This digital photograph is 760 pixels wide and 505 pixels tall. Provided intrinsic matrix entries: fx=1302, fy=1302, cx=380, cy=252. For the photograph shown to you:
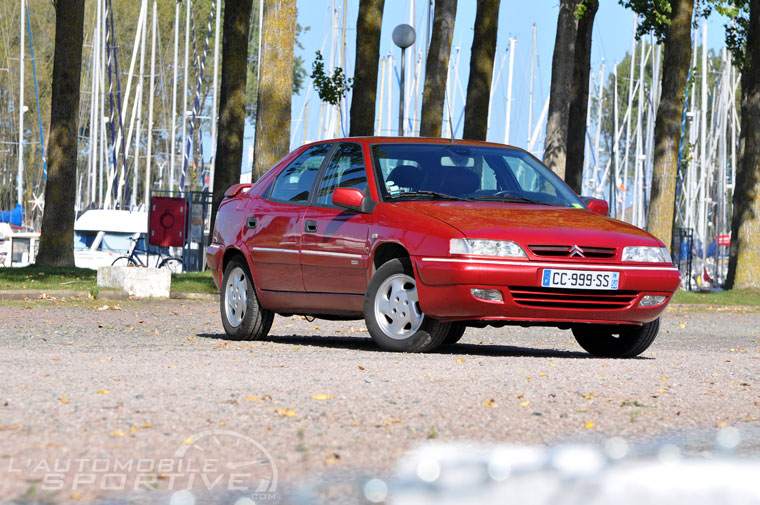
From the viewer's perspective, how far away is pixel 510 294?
9.06 metres

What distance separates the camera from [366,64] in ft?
78.9

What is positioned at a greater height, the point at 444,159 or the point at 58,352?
the point at 444,159

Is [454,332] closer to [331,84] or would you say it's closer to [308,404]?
[308,404]

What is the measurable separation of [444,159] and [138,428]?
5.49m

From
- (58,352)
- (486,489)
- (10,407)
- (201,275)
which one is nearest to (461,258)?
(58,352)

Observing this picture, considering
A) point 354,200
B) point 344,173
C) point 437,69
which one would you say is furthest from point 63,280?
point 354,200

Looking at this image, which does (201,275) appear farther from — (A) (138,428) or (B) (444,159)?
(A) (138,428)

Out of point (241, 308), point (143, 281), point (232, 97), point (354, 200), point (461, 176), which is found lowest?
point (143, 281)

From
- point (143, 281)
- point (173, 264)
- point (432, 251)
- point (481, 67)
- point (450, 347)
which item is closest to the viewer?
point (432, 251)

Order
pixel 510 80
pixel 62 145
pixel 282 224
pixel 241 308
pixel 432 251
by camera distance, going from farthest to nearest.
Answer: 1. pixel 510 80
2. pixel 62 145
3. pixel 241 308
4. pixel 282 224
5. pixel 432 251

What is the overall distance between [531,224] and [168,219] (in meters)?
20.0

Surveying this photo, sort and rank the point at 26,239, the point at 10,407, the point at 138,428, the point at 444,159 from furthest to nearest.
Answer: the point at 26,239 < the point at 444,159 < the point at 10,407 < the point at 138,428

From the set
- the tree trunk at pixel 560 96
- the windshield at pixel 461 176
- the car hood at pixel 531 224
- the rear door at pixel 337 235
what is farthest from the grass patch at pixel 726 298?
the car hood at pixel 531 224

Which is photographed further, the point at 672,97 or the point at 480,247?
the point at 672,97
